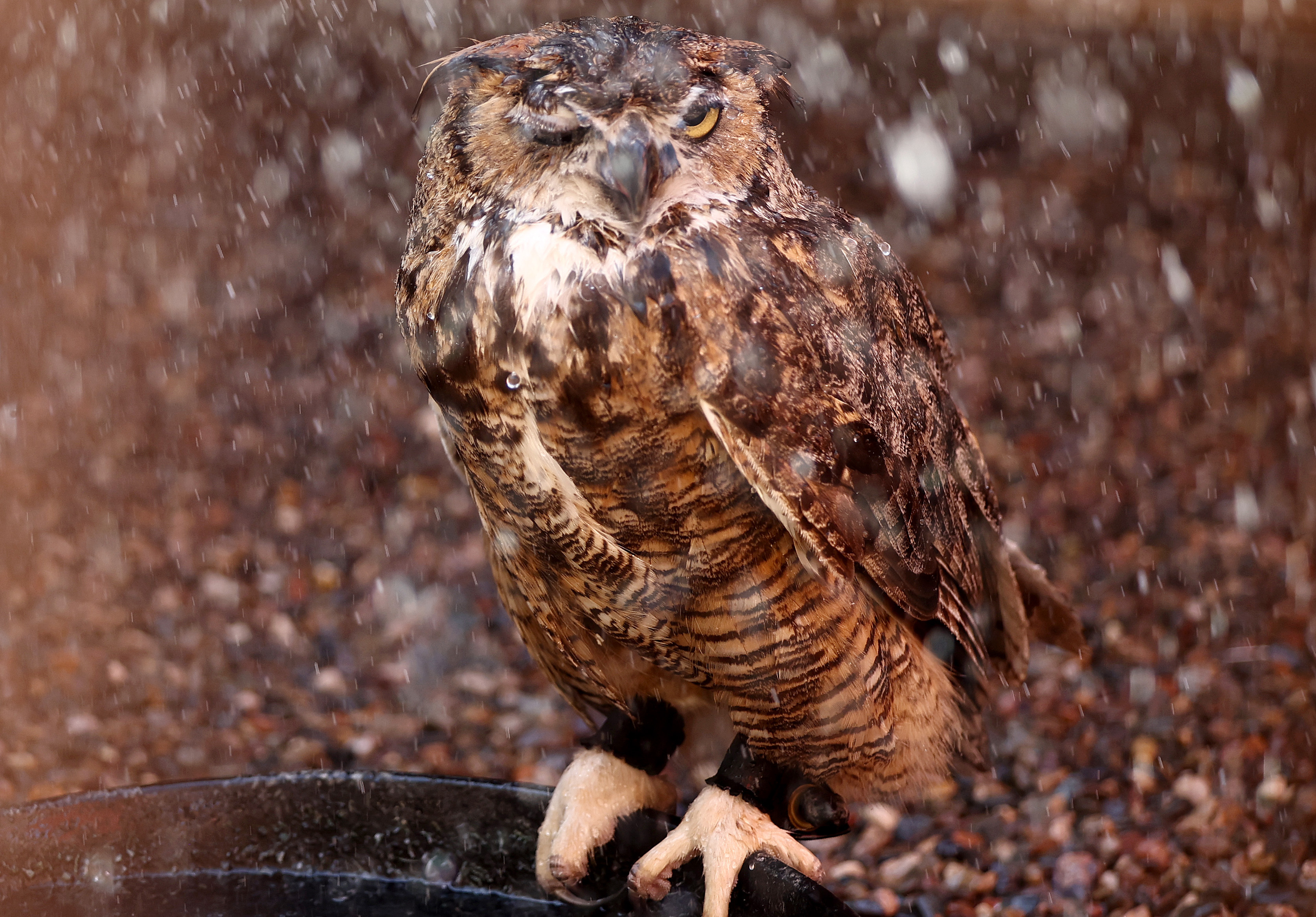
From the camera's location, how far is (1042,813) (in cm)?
305

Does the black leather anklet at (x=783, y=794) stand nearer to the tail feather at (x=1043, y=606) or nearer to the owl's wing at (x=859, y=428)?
the owl's wing at (x=859, y=428)

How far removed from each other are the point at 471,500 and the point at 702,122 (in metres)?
2.98

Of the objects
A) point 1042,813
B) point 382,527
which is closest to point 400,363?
point 382,527

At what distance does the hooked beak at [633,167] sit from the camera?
4.51 ft

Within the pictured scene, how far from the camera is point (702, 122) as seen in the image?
4.91 ft

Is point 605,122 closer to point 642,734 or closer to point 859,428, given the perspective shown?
point 859,428

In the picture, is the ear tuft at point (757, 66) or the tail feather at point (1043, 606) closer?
the ear tuft at point (757, 66)

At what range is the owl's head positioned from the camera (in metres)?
1.41

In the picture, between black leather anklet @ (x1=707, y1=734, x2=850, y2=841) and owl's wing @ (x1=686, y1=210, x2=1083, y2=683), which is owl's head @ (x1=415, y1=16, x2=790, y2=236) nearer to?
owl's wing @ (x1=686, y1=210, x2=1083, y2=683)

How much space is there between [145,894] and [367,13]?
16.0 ft

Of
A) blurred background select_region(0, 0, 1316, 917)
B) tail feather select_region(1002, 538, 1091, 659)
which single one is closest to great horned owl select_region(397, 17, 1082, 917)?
tail feather select_region(1002, 538, 1091, 659)

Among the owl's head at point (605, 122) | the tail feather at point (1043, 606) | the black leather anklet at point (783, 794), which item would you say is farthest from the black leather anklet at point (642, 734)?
the owl's head at point (605, 122)

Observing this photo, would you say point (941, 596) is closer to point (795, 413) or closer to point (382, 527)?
point (795, 413)

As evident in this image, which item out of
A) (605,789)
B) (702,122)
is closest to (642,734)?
(605,789)
